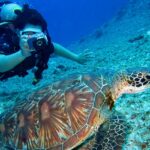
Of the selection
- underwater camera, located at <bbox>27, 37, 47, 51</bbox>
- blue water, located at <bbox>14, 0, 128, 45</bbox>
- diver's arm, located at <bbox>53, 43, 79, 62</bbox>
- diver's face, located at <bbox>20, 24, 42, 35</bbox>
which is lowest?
underwater camera, located at <bbox>27, 37, 47, 51</bbox>

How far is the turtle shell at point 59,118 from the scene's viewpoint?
2.83 meters

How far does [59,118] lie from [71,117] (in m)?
0.13

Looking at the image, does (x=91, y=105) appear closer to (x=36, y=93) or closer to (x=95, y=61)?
(x=36, y=93)

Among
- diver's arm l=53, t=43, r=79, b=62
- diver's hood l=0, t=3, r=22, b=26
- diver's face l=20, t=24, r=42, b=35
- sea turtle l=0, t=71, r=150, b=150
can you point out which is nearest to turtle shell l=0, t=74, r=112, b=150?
sea turtle l=0, t=71, r=150, b=150

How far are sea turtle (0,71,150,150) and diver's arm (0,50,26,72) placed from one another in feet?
3.03

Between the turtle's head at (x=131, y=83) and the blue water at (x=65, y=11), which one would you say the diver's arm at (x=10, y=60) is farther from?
the blue water at (x=65, y=11)

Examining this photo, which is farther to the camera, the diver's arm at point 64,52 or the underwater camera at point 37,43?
the diver's arm at point 64,52

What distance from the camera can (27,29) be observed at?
3.78 m

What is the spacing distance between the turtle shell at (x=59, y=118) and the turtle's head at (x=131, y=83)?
0.12m

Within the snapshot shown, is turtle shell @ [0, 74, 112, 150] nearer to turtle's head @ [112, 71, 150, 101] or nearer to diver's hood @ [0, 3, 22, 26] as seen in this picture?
turtle's head @ [112, 71, 150, 101]

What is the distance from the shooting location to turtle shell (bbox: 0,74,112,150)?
2834 millimetres

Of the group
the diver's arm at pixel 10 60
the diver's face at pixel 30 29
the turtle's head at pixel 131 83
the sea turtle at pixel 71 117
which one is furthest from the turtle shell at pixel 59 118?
the diver's face at pixel 30 29

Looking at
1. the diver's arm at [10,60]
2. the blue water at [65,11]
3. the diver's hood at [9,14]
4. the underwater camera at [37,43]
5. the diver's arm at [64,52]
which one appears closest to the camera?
the underwater camera at [37,43]

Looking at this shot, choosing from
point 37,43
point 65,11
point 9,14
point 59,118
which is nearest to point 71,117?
point 59,118
